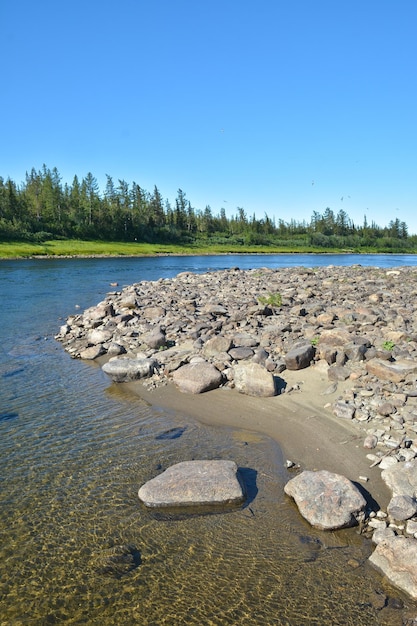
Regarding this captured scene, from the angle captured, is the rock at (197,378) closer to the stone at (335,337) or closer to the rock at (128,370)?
the rock at (128,370)

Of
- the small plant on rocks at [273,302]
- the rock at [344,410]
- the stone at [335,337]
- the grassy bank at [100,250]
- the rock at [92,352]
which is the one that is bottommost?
the rock at [344,410]

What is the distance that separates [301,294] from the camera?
22.9 m

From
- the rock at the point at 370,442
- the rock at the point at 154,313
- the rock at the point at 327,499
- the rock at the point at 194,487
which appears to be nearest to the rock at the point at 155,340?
the rock at the point at 154,313

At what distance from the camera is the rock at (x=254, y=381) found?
10.7 meters

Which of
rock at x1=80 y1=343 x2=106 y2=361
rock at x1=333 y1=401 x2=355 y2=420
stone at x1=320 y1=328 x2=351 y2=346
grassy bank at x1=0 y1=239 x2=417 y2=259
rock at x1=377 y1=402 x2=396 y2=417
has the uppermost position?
grassy bank at x1=0 y1=239 x2=417 y2=259

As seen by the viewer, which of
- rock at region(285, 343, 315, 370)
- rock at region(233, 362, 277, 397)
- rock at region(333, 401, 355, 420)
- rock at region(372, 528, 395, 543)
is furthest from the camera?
rock at region(285, 343, 315, 370)

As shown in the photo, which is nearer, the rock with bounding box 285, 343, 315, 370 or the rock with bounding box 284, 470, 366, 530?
the rock with bounding box 284, 470, 366, 530

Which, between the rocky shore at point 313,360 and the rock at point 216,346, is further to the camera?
the rock at point 216,346

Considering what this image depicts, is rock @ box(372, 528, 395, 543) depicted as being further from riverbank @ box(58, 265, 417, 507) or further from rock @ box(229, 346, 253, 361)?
rock @ box(229, 346, 253, 361)

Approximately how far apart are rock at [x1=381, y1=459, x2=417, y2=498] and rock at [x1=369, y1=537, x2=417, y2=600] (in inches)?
46.9

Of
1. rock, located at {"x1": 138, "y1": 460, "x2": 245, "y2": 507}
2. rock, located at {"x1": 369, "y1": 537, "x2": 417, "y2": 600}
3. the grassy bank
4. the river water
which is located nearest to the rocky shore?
rock, located at {"x1": 369, "y1": 537, "x2": 417, "y2": 600}

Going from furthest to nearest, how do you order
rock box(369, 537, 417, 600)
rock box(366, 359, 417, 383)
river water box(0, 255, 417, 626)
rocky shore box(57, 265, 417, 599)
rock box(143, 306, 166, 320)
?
1. rock box(143, 306, 166, 320)
2. rock box(366, 359, 417, 383)
3. rocky shore box(57, 265, 417, 599)
4. rock box(369, 537, 417, 600)
5. river water box(0, 255, 417, 626)

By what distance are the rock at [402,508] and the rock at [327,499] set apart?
41 centimetres

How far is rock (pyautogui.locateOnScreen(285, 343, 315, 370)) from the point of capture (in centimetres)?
1163
